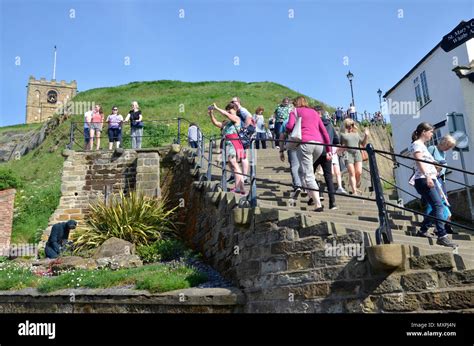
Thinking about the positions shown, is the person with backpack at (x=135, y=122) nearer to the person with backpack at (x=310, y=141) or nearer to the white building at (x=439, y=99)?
the white building at (x=439, y=99)

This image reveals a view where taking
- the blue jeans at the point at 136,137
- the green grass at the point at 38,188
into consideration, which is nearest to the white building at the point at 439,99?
the blue jeans at the point at 136,137

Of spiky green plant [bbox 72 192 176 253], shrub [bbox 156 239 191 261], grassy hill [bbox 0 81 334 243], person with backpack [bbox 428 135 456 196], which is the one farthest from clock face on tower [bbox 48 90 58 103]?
person with backpack [bbox 428 135 456 196]

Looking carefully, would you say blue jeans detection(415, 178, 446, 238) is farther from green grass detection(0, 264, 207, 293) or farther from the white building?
the white building

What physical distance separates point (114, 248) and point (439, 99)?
13.6 metres

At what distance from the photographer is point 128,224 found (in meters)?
12.1

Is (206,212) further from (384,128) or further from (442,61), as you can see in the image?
(384,128)

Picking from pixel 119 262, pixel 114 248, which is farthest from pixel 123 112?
pixel 119 262

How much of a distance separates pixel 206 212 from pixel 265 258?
3.96 meters

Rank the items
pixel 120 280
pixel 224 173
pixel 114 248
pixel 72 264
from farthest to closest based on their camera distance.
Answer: pixel 114 248 < pixel 72 264 < pixel 224 173 < pixel 120 280

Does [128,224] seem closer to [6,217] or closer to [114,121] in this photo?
[114,121]

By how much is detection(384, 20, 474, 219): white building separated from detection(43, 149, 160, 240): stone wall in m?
8.07

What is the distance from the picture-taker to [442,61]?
17969 millimetres
